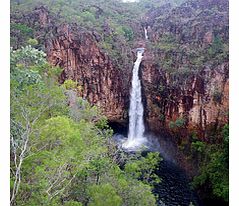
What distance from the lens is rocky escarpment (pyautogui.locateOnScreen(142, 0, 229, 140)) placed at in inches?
685

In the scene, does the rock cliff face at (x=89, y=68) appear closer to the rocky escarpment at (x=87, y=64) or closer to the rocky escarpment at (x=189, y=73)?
the rocky escarpment at (x=87, y=64)

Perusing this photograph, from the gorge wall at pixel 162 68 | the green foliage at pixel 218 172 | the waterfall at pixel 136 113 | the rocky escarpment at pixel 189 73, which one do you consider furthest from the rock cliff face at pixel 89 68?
the green foliage at pixel 218 172

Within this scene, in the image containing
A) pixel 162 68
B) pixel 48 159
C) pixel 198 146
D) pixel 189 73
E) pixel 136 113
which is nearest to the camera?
pixel 48 159

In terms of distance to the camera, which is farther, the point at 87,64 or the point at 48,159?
the point at 87,64

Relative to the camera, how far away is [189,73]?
1903 centimetres

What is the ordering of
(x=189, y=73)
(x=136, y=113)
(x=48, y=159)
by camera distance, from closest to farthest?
(x=48, y=159) < (x=189, y=73) < (x=136, y=113)

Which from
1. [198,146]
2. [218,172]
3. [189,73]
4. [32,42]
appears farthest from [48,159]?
[32,42]

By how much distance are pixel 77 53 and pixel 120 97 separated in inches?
164

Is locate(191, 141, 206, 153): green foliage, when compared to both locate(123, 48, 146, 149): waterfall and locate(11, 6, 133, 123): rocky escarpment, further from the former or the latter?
locate(11, 6, 133, 123): rocky escarpment

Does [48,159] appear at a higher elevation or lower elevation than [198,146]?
higher

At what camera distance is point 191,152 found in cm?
1716

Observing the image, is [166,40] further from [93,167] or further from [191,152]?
[93,167]

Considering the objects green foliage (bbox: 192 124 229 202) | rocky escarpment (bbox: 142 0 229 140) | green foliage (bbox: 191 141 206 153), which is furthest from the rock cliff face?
green foliage (bbox: 192 124 229 202)

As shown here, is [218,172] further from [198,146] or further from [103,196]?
[103,196]
